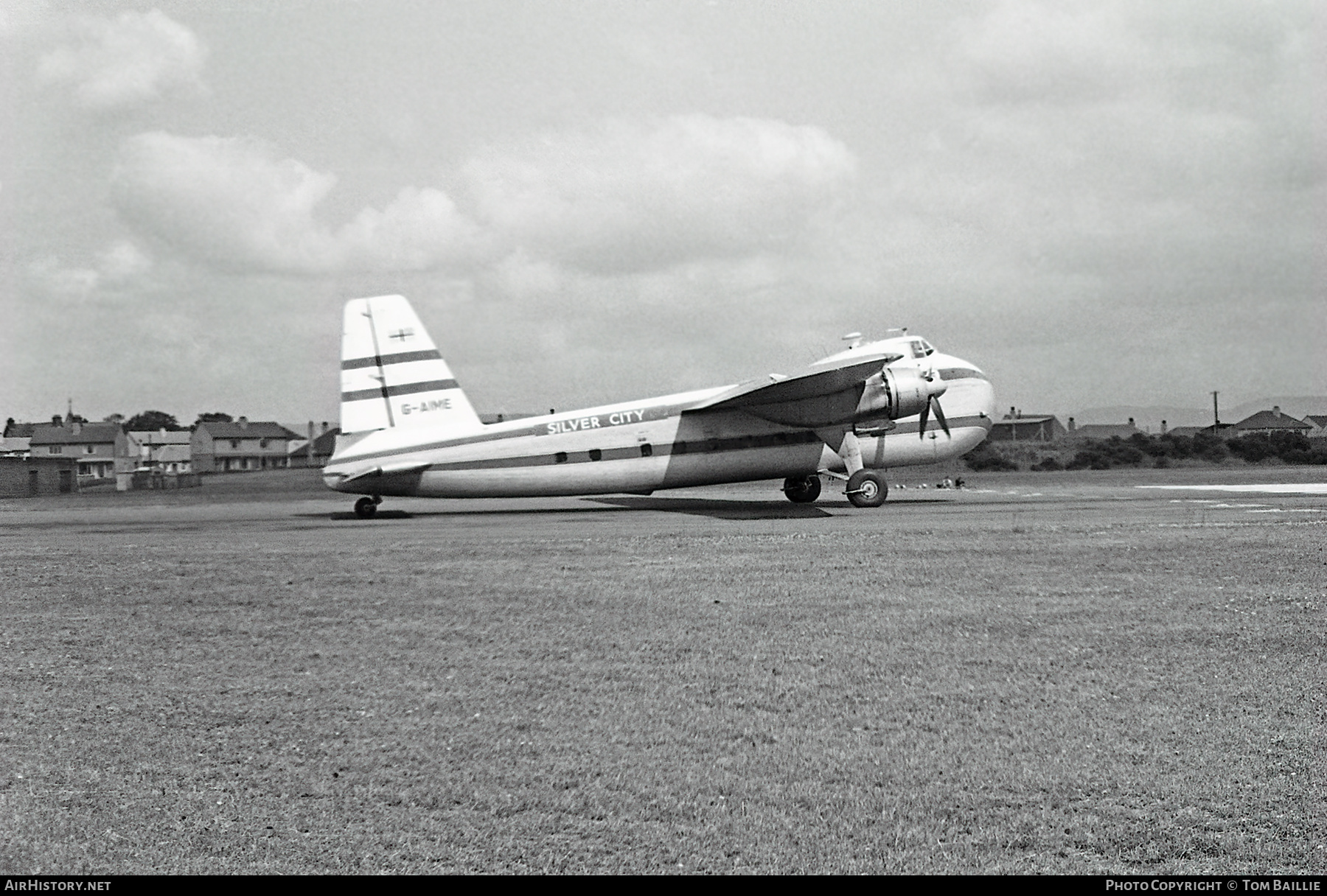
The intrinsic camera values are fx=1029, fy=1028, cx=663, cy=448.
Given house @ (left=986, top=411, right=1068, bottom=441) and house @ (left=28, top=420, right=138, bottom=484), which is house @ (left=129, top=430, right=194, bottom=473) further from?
house @ (left=986, top=411, right=1068, bottom=441)

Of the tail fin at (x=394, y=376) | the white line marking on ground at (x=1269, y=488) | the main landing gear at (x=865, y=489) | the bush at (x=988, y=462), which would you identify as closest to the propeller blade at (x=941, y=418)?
the main landing gear at (x=865, y=489)

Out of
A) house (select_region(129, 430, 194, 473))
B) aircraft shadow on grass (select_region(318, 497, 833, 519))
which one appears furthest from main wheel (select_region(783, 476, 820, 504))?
house (select_region(129, 430, 194, 473))

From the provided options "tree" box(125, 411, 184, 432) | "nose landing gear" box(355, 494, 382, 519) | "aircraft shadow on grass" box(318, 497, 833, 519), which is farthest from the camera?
"tree" box(125, 411, 184, 432)

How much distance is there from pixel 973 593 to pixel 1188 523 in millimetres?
10735

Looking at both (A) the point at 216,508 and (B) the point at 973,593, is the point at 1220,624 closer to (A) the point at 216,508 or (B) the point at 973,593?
(B) the point at 973,593

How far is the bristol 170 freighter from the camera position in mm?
29109

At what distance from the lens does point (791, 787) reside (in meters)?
6.51

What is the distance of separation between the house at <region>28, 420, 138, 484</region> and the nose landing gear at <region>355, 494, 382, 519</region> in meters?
103

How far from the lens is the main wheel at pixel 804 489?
3195 centimetres

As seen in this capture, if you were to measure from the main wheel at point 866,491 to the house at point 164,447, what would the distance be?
10346 cm

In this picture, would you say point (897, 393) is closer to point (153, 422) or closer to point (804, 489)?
point (804, 489)

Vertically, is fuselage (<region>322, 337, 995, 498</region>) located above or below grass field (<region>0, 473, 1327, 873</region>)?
above

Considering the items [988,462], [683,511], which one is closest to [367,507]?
[683,511]

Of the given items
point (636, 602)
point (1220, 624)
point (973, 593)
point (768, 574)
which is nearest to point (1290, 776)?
point (1220, 624)
